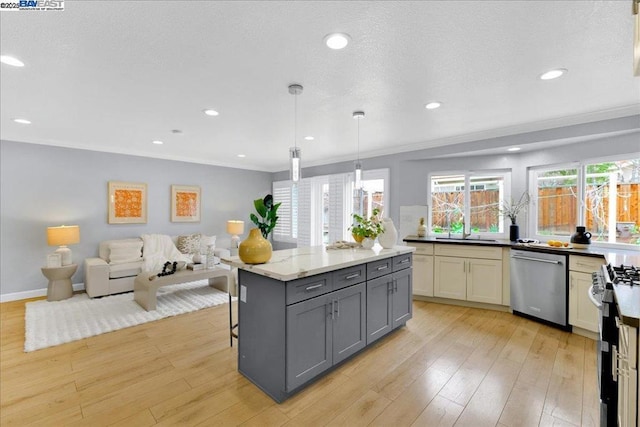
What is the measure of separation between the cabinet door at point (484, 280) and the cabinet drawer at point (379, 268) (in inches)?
65.9

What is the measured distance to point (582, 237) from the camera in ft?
11.0

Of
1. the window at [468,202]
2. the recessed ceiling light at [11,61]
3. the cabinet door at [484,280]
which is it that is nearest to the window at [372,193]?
the window at [468,202]

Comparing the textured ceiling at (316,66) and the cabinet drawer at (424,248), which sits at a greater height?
the textured ceiling at (316,66)

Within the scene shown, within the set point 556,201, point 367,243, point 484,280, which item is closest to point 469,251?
point 484,280

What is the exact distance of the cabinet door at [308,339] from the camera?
6.55ft

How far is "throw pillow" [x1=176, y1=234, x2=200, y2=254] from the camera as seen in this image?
220 inches

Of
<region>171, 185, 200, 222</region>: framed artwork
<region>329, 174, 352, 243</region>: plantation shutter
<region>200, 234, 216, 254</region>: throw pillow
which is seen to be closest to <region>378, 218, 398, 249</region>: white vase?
<region>329, 174, 352, 243</region>: plantation shutter

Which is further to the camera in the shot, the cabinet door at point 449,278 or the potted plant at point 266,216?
the potted plant at point 266,216

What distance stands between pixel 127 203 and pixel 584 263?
683 centimetres

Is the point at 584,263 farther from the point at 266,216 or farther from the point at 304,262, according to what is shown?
the point at 266,216

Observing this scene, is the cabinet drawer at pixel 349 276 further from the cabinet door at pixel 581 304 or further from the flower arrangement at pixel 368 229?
the cabinet door at pixel 581 304

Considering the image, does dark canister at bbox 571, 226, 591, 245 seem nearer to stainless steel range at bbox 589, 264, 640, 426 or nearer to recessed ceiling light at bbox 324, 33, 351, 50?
stainless steel range at bbox 589, 264, 640, 426

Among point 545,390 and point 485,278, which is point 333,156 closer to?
point 485,278

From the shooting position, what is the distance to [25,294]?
4.42m
